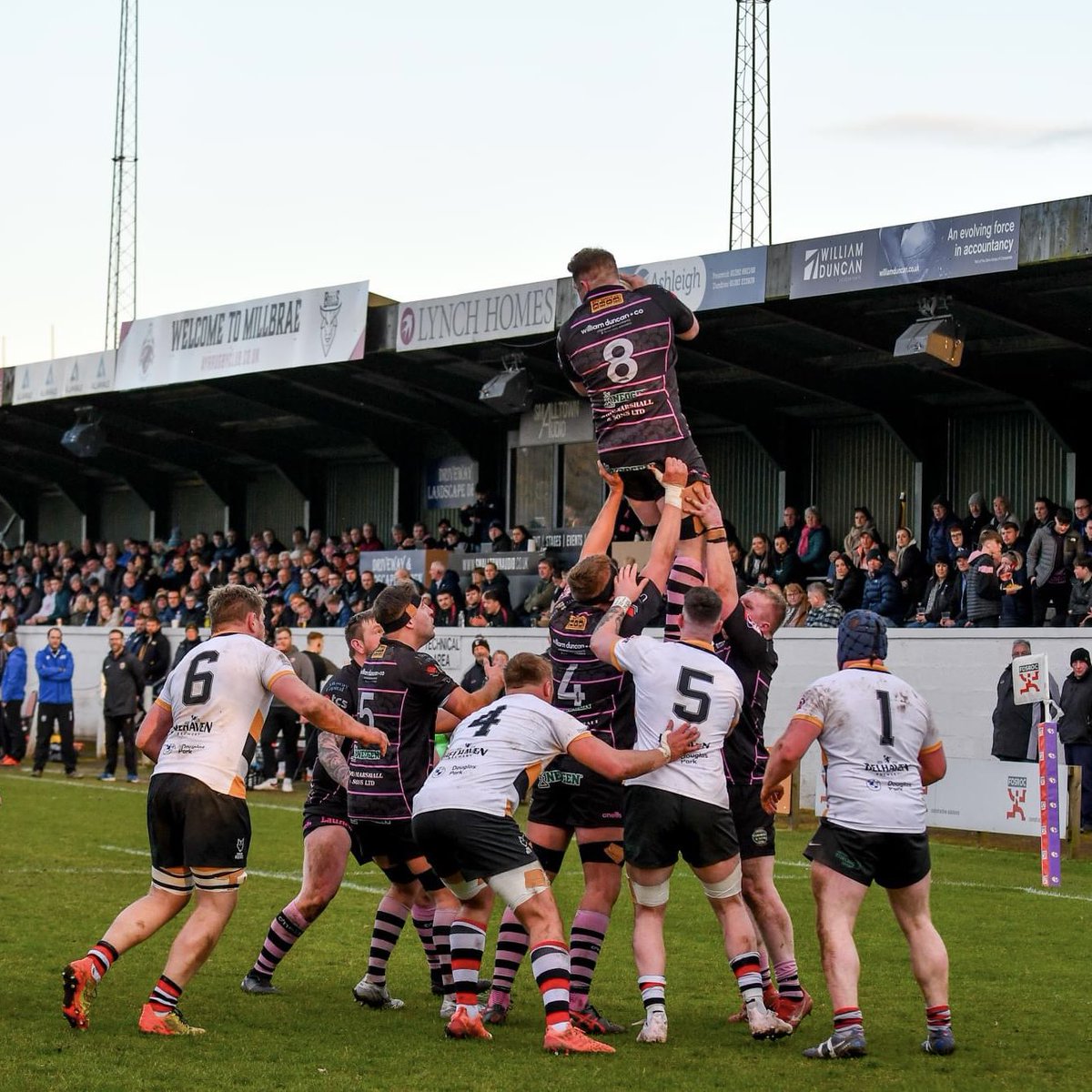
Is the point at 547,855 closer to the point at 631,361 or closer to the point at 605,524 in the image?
the point at 605,524

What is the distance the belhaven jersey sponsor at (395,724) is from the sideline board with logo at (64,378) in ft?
75.7

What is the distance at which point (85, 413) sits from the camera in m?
33.3

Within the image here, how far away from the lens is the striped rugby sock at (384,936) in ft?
28.1

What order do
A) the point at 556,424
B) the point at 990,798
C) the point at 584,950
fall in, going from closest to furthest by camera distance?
the point at 584,950
the point at 990,798
the point at 556,424

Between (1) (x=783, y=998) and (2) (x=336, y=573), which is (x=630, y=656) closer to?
(1) (x=783, y=998)

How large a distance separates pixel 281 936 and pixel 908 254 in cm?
1339

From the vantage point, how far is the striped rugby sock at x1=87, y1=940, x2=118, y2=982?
295 inches

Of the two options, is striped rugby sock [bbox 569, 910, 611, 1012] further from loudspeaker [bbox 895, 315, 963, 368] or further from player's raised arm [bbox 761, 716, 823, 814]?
loudspeaker [bbox 895, 315, 963, 368]

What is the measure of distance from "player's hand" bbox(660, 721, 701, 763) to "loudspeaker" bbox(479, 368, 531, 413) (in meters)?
18.5

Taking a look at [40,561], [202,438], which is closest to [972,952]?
[202,438]

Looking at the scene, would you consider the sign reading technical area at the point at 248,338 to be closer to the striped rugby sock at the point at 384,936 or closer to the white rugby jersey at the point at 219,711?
the striped rugby sock at the point at 384,936

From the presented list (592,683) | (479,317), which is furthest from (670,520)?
(479,317)

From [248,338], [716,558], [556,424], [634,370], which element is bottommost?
[716,558]

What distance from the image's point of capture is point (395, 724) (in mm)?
8461
